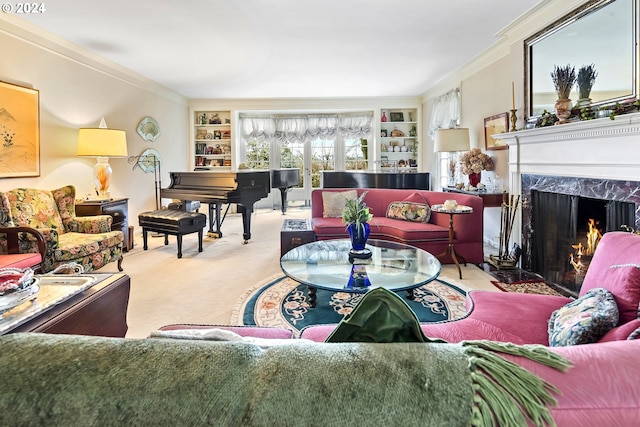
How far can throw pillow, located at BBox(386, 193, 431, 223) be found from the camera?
13.9 ft

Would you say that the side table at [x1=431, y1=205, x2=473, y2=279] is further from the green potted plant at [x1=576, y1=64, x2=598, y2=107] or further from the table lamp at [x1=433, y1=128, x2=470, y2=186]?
the table lamp at [x1=433, y1=128, x2=470, y2=186]

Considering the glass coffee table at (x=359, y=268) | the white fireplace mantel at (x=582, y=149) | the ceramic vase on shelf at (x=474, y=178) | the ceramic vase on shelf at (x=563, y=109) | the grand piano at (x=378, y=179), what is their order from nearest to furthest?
the glass coffee table at (x=359, y=268)
the white fireplace mantel at (x=582, y=149)
the ceramic vase on shelf at (x=563, y=109)
the ceramic vase on shelf at (x=474, y=178)
the grand piano at (x=378, y=179)

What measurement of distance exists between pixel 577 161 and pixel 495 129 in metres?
1.81

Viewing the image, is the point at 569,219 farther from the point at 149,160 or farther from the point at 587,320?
the point at 149,160

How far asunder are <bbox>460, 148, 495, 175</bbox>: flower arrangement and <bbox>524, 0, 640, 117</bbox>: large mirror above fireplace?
1.07m

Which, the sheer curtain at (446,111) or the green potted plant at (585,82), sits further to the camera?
the sheer curtain at (446,111)

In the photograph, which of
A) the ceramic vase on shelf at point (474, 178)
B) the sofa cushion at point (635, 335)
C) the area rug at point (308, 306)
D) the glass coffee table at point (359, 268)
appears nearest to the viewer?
the sofa cushion at point (635, 335)

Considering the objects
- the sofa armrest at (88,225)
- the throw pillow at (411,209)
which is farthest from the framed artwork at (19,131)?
the throw pillow at (411,209)

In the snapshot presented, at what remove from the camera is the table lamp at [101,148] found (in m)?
4.20

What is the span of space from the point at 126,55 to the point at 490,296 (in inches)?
196

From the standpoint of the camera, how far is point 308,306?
2.75m

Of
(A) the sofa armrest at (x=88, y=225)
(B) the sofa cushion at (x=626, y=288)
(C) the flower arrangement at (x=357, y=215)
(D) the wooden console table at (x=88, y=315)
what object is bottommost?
(D) the wooden console table at (x=88, y=315)

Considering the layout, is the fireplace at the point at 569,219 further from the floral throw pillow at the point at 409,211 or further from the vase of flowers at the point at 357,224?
the vase of flowers at the point at 357,224

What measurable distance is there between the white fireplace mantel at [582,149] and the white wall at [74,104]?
4921 millimetres
